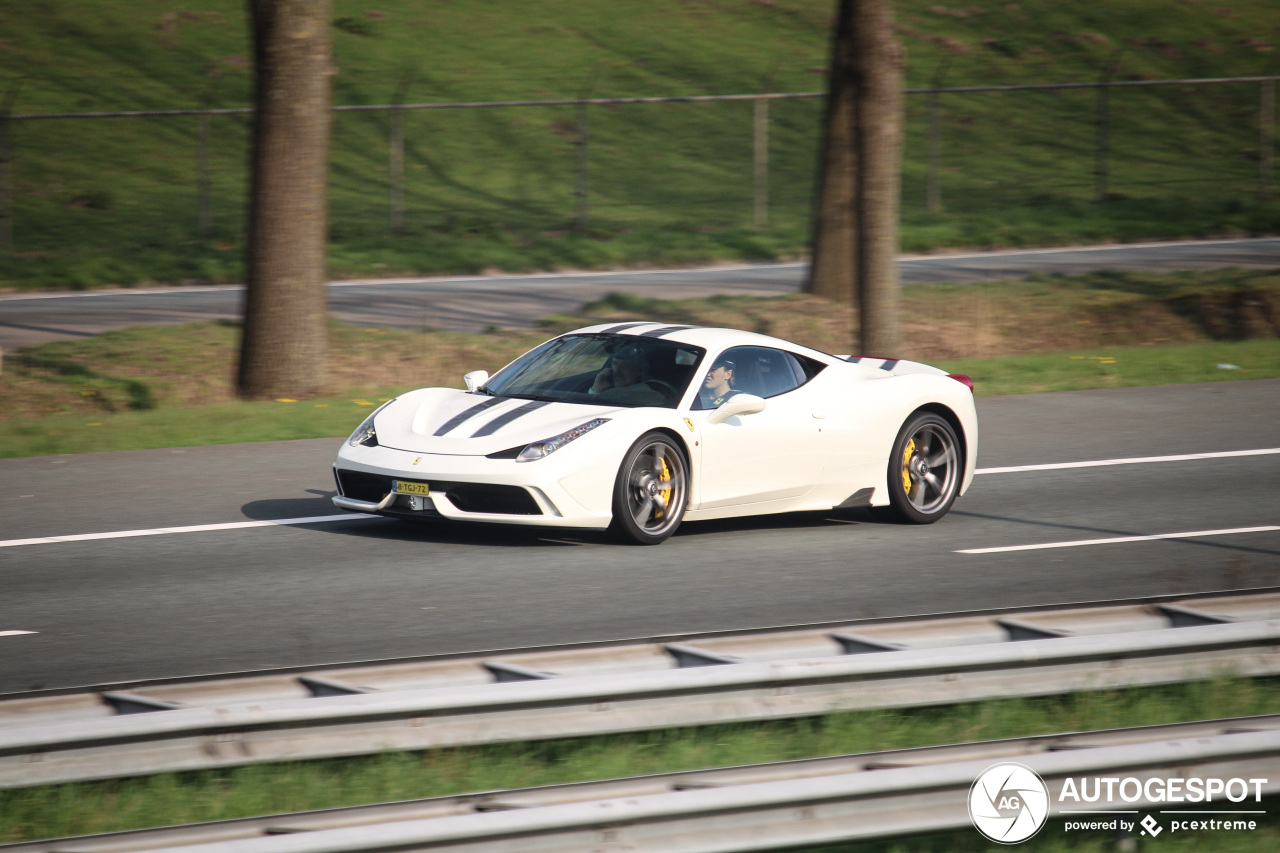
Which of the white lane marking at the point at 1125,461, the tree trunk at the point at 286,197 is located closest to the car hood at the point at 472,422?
the white lane marking at the point at 1125,461

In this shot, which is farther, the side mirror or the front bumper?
the side mirror

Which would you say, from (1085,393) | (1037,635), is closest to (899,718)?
(1037,635)

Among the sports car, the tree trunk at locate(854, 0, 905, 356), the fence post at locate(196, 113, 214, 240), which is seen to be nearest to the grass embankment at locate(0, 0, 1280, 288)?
the fence post at locate(196, 113, 214, 240)

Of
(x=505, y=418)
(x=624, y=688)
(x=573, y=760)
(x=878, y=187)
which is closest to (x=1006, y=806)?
(x=624, y=688)

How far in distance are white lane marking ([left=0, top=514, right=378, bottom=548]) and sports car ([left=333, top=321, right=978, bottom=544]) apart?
821mm

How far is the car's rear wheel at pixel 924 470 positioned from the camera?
10203mm

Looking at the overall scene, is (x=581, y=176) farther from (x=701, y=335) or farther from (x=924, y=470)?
(x=701, y=335)

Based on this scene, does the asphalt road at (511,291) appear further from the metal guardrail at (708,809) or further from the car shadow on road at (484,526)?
the metal guardrail at (708,809)

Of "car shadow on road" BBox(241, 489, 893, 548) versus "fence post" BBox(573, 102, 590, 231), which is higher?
"fence post" BBox(573, 102, 590, 231)

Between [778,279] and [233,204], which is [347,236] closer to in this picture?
[233,204]

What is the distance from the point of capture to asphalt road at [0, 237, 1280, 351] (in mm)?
18500

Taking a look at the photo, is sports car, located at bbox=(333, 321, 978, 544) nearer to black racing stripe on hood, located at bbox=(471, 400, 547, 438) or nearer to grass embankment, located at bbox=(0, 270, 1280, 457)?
black racing stripe on hood, located at bbox=(471, 400, 547, 438)

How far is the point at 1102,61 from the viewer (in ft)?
134

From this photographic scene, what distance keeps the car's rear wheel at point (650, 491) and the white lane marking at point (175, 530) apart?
1.97 metres
